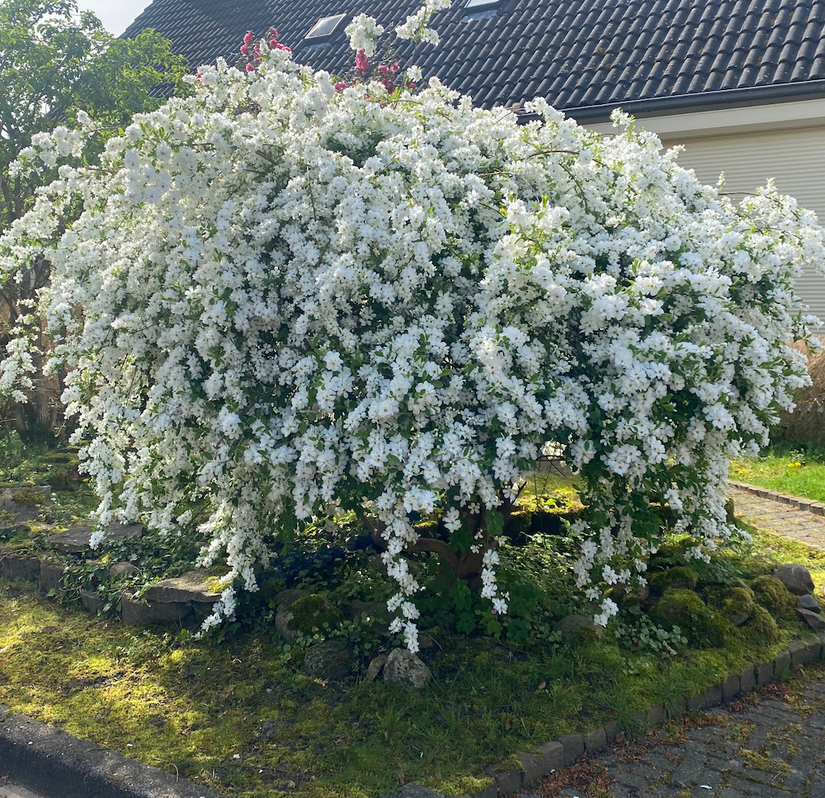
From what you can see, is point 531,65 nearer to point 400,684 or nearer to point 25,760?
point 400,684

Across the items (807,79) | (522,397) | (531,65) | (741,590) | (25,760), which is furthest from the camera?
(531,65)

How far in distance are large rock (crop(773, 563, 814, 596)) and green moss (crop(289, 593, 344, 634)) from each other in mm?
2630

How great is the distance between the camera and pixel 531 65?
1170cm

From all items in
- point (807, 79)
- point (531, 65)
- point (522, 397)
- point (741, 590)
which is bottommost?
point (741, 590)

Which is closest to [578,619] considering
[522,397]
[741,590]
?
[741,590]

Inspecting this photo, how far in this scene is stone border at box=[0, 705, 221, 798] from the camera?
11.6 ft

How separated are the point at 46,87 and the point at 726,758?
343 inches

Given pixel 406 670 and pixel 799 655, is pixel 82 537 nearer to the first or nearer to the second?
pixel 406 670

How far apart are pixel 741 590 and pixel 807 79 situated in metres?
6.55

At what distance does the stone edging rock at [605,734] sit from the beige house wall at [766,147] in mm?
5802

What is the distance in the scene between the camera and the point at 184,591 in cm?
489

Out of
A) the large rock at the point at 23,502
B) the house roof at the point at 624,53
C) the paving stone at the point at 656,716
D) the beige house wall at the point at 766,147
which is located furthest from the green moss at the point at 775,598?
the house roof at the point at 624,53

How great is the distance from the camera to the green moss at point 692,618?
15.0 ft

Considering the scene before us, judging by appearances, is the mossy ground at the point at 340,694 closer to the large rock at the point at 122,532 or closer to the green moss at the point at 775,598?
the green moss at the point at 775,598
